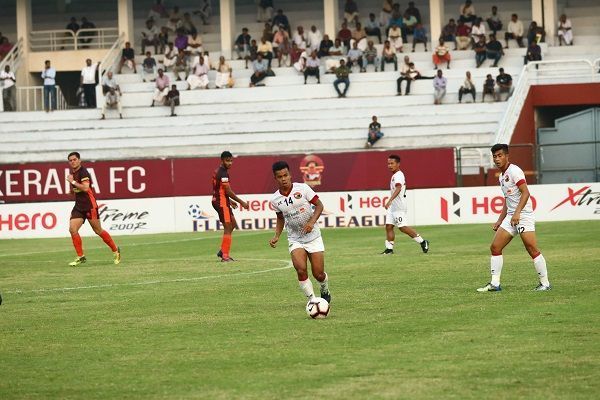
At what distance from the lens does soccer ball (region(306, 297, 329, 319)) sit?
1493 cm

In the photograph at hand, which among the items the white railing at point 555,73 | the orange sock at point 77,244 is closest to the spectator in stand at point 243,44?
the white railing at point 555,73

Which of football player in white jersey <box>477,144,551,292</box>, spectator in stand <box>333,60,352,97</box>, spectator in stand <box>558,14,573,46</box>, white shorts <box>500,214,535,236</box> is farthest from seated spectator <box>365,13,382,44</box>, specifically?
white shorts <box>500,214,535,236</box>

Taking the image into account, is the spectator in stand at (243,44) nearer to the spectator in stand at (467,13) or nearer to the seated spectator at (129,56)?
the seated spectator at (129,56)

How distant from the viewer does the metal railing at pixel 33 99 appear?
52.2 m

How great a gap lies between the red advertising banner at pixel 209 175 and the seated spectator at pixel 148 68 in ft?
28.4

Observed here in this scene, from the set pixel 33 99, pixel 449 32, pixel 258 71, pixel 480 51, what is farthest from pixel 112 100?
pixel 480 51

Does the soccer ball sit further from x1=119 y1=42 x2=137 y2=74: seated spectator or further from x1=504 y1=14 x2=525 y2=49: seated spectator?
x1=119 y1=42 x2=137 y2=74: seated spectator

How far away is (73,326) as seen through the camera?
1519 cm

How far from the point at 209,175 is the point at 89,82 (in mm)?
10920

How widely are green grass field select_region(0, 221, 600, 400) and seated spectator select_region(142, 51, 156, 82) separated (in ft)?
87.9

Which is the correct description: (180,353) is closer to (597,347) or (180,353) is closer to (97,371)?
(97,371)

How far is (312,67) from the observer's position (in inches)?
1937

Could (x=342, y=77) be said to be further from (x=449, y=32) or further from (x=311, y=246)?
(x=311, y=246)

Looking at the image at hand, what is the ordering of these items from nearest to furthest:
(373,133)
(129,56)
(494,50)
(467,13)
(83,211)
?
(83,211)
(373,133)
(494,50)
(467,13)
(129,56)
